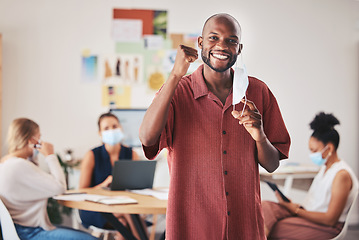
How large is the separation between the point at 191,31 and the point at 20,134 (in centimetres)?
253

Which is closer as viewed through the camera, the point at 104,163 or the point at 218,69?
the point at 218,69

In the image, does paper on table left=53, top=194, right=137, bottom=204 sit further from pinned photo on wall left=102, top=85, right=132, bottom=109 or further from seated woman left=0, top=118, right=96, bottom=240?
pinned photo on wall left=102, top=85, right=132, bottom=109

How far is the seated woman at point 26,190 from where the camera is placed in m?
2.63

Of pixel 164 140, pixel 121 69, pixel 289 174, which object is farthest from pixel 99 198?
pixel 121 69

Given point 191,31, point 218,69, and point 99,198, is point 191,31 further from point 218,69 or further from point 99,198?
point 218,69

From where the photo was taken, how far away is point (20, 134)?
284 cm

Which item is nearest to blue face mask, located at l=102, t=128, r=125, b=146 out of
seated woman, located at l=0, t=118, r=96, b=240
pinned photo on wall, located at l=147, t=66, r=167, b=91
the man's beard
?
seated woman, located at l=0, t=118, r=96, b=240

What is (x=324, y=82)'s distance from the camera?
525cm

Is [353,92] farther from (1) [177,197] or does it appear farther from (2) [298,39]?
(1) [177,197]

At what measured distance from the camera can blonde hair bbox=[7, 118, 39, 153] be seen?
282 centimetres

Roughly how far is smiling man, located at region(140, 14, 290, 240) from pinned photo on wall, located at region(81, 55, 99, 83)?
3511 mm

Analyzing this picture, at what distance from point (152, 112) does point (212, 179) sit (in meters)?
0.25

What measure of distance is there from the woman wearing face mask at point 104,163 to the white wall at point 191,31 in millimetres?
1077


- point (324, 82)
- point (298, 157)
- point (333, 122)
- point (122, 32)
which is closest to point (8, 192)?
point (333, 122)
